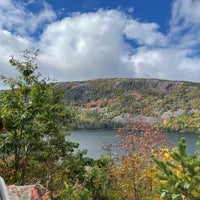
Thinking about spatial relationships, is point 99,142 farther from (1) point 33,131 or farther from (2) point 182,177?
(2) point 182,177

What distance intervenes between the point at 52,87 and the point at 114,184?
5414mm

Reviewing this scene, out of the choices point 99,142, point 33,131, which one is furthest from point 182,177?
point 99,142

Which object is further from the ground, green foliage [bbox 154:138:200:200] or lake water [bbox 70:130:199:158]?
green foliage [bbox 154:138:200:200]

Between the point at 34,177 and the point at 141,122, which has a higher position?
the point at 141,122

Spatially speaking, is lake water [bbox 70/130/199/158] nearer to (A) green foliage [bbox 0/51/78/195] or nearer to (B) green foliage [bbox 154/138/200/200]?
(A) green foliage [bbox 0/51/78/195]

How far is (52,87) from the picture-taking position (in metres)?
14.8

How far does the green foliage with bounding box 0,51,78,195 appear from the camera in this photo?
1264 centimetres

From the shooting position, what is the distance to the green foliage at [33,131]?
41.5 feet

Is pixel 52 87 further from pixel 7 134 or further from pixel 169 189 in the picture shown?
pixel 169 189

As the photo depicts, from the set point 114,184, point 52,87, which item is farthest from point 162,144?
point 52,87

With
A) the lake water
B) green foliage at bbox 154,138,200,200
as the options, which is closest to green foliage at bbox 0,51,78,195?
green foliage at bbox 154,138,200,200

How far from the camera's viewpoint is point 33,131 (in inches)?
503

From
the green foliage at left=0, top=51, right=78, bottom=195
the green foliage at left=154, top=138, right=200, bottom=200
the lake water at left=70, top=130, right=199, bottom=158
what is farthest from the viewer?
Answer: the lake water at left=70, top=130, right=199, bottom=158

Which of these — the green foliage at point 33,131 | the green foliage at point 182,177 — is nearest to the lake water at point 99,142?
the green foliage at point 33,131
